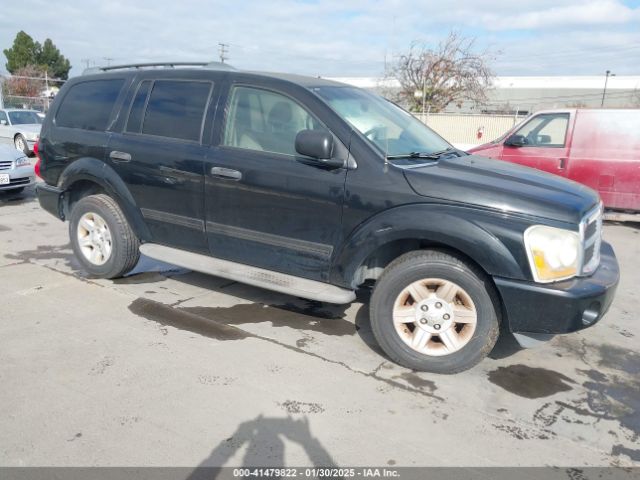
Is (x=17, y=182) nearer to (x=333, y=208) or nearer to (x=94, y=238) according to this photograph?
(x=94, y=238)

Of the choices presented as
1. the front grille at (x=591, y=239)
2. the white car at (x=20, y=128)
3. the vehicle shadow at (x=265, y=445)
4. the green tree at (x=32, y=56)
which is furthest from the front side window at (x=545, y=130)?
the green tree at (x=32, y=56)

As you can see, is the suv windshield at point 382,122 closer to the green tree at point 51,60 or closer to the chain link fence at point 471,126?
the chain link fence at point 471,126

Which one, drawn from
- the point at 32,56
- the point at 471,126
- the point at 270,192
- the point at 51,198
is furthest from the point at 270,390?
the point at 32,56

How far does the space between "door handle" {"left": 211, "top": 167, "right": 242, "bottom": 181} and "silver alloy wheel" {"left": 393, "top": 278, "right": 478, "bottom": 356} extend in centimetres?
154

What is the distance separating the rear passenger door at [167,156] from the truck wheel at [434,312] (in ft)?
5.61

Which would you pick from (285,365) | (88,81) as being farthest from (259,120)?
(88,81)

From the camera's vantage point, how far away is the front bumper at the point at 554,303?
3.18 metres

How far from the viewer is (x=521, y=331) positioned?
336cm

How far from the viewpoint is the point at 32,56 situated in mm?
55781

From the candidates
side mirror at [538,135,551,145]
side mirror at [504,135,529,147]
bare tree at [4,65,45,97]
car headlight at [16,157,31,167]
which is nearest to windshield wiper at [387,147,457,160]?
side mirror at [504,135,529,147]

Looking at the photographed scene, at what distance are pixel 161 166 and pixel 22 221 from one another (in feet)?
14.3

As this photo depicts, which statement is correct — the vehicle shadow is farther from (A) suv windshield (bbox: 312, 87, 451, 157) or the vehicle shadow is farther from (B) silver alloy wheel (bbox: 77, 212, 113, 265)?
(B) silver alloy wheel (bbox: 77, 212, 113, 265)

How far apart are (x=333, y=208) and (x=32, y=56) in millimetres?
63113

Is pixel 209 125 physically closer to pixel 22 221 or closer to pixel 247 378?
pixel 247 378
